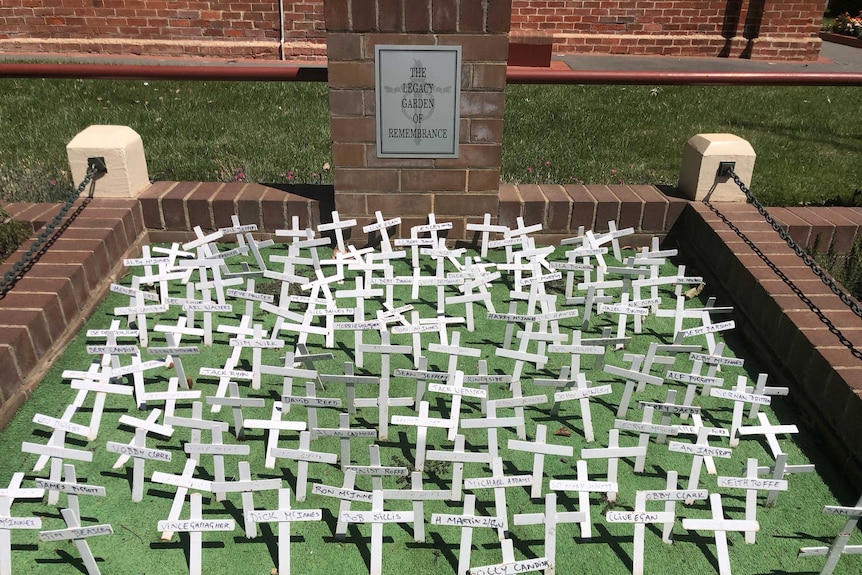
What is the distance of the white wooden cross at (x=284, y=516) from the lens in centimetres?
217

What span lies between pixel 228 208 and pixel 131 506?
7.26 ft

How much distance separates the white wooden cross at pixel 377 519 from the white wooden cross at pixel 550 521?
1.20 ft

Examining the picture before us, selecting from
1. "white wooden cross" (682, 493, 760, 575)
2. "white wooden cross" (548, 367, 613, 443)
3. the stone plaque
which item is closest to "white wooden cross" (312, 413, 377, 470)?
"white wooden cross" (548, 367, 613, 443)

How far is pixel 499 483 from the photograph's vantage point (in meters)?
2.34

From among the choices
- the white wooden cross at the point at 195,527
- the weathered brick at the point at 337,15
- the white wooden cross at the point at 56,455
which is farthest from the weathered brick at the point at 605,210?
the white wooden cross at the point at 56,455

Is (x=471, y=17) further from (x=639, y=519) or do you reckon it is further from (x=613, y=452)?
(x=639, y=519)

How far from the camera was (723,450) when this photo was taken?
8.29 ft

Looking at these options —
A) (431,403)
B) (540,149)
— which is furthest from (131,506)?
(540,149)

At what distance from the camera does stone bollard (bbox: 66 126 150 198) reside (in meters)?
4.03

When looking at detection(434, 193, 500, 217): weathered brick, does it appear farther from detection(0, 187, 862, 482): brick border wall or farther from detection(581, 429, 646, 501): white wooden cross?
detection(581, 429, 646, 501): white wooden cross

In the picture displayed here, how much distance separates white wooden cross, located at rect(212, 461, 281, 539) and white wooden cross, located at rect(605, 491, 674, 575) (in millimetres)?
1104

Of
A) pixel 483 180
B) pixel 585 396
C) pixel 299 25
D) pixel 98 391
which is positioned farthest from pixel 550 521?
pixel 299 25

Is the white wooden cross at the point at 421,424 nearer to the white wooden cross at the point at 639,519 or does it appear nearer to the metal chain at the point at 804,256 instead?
the white wooden cross at the point at 639,519

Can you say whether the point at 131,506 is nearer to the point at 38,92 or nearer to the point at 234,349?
the point at 234,349
